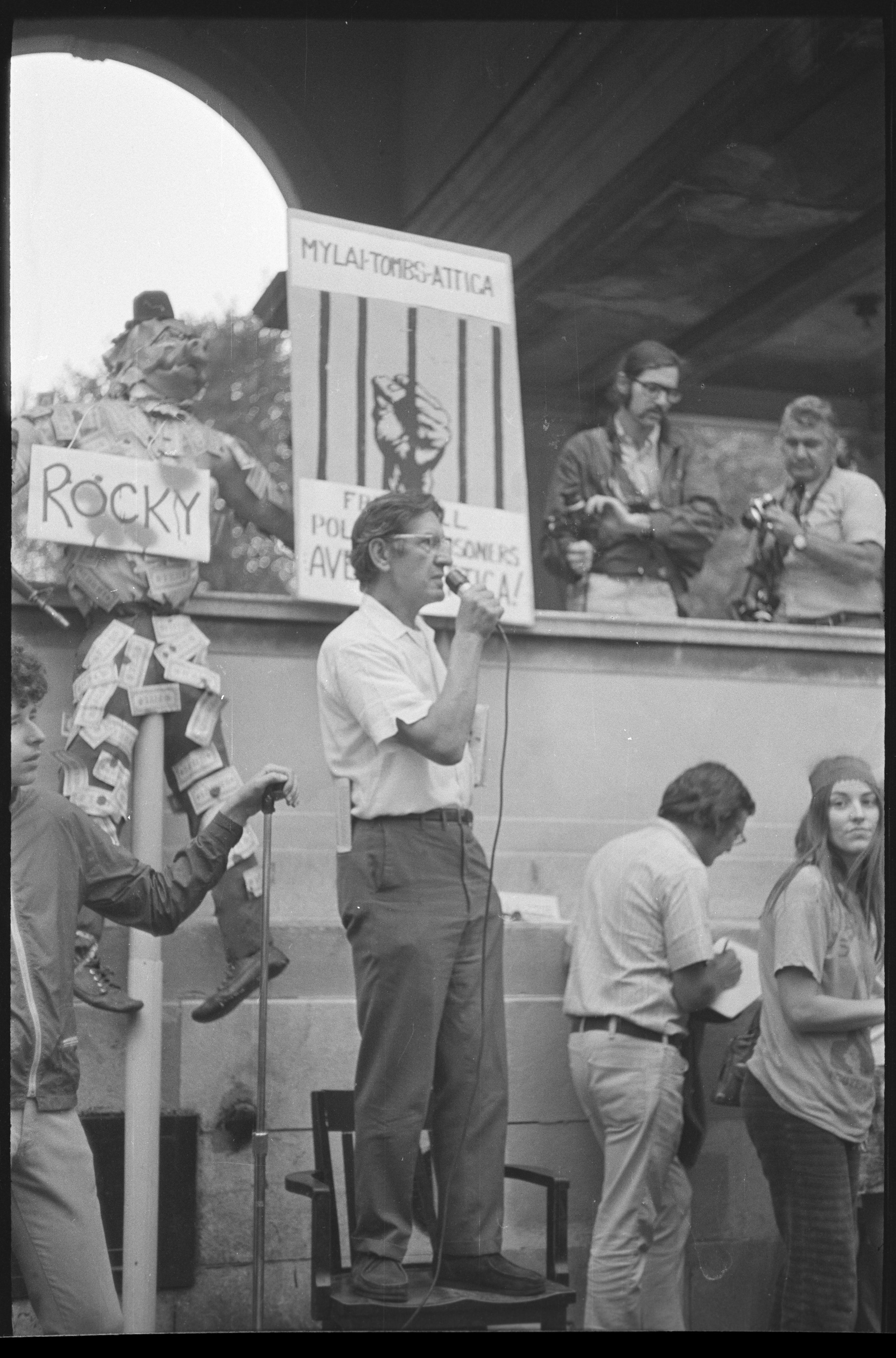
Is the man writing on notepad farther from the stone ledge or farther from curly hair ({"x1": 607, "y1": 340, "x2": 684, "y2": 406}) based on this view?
curly hair ({"x1": 607, "y1": 340, "x2": 684, "y2": 406})

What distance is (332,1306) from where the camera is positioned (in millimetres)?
4797

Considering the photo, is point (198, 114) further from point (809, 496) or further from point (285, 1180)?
point (285, 1180)

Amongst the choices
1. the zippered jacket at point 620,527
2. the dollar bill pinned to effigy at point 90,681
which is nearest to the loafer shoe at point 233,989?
the dollar bill pinned to effigy at point 90,681

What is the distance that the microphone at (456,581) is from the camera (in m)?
4.91

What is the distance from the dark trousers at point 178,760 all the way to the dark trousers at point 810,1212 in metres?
1.35

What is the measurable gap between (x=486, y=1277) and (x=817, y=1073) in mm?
994

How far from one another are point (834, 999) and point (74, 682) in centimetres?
212

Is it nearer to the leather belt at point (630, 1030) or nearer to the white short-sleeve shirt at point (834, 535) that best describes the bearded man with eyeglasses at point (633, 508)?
the white short-sleeve shirt at point (834, 535)

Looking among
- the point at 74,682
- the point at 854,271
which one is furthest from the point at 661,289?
the point at 74,682

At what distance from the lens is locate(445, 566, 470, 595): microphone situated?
16.1ft

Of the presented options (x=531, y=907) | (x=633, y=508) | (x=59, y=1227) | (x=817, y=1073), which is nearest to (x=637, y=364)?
(x=633, y=508)

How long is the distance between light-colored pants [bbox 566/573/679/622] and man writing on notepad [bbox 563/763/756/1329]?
2.13ft

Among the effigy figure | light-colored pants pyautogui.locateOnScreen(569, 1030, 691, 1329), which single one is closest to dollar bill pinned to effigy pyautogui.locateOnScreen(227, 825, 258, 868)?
the effigy figure

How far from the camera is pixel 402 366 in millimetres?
5320
